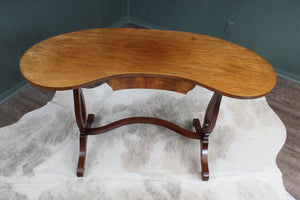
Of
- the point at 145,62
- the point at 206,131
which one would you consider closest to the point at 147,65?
the point at 145,62

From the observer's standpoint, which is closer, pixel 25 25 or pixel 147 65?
pixel 147 65

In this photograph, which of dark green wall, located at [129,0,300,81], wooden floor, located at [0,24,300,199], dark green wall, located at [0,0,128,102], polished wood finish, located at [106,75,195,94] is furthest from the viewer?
dark green wall, located at [129,0,300,81]

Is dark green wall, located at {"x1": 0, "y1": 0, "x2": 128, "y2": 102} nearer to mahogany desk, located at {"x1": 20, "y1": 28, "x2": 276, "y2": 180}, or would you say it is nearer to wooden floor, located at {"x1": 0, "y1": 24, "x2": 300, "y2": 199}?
wooden floor, located at {"x1": 0, "y1": 24, "x2": 300, "y2": 199}

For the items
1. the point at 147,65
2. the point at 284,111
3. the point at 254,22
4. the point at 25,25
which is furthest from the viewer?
the point at 254,22

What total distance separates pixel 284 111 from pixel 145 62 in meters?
1.57

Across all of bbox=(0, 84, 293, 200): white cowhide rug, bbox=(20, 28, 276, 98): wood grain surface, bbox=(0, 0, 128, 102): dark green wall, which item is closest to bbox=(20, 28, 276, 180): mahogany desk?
bbox=(20, 28, 276, 98): wood grain surface

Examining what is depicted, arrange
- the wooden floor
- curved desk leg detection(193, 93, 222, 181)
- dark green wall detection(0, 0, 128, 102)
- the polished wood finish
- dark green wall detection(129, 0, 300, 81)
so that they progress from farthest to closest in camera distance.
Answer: dark green wall detection(129, 0, 300, 81) → dark green wall detection(0, 0, 128, 102) → the wooden floor → curved desk leg detection(193, 93, 222, 181) → the polished wood finish

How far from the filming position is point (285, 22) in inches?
93.7

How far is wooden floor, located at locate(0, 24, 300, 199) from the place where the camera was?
5.29 ft

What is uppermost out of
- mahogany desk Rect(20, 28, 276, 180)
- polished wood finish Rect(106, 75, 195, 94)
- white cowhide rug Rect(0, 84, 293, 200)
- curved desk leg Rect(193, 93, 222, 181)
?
mahogany desk Rect(20, 28, 276, 180)

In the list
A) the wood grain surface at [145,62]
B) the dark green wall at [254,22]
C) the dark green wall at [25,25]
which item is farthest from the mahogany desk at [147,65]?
the dark green wall at [254,22]

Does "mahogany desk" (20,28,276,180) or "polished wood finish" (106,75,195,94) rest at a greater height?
"mahogany desk" (20,28,276,180)

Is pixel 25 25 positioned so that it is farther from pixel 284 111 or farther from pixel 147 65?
pixel 284 111

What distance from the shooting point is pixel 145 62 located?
1.27 m
